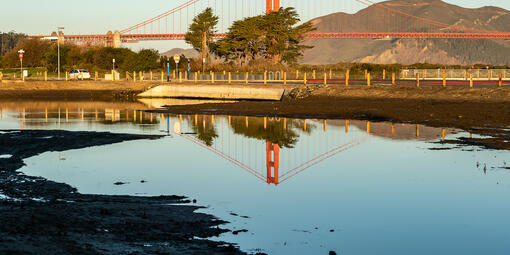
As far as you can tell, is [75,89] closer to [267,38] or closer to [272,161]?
[267,38]

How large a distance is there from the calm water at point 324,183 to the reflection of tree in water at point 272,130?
0.09 metres

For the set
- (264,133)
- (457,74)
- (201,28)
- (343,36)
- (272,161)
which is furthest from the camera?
(343,36)

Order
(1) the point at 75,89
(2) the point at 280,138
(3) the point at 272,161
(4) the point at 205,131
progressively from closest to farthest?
(3) the point at 272,161 < (2) the point at 280,138 < (4) the point at 205,131 < (1) the point at 75,89

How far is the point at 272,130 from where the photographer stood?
3039 centimetres

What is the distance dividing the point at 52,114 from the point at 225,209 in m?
31.0

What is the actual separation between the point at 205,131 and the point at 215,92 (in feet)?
87.9

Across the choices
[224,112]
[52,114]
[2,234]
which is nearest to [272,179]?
[2,234]

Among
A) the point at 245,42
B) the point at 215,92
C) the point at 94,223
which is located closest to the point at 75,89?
the point at 215,92

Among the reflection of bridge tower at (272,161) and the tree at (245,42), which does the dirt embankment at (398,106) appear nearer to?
the reflection of bridge tower at (272,161)

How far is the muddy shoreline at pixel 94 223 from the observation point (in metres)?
9.64

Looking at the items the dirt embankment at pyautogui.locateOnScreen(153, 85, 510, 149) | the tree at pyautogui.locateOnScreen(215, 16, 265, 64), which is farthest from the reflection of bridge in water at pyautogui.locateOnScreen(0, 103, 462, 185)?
the tree at pyautogui.locateOnScreen(215, 16, 265, 64)

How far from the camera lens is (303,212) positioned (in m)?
12.6

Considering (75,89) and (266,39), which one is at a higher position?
(266,39)

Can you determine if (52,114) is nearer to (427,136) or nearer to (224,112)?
(224,112)
